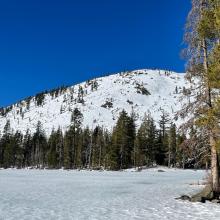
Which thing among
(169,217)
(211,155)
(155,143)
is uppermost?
(155,143)

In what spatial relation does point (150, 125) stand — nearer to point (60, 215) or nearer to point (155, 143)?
point (155, 143)

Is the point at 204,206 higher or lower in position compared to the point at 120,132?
lower

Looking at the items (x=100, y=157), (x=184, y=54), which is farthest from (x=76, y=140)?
(x=184, y=54)

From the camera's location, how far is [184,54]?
23266 mm

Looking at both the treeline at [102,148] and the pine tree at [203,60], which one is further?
the treeline at [102,148]

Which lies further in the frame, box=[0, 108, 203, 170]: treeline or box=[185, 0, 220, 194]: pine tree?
box=[0, 108, 203, 170]: treeline

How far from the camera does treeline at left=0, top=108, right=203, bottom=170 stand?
88375 mm

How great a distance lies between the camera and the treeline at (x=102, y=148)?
8838cm

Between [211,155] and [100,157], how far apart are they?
Answer: 7714 cm

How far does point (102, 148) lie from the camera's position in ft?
333

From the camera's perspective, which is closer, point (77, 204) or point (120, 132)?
point (77, 204)

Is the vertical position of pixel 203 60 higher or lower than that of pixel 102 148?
higher

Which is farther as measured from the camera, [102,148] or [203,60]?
[102,148]

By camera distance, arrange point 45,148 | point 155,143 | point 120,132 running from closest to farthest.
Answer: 1. point 120,132
2. point 155,143
3. point 45,148
